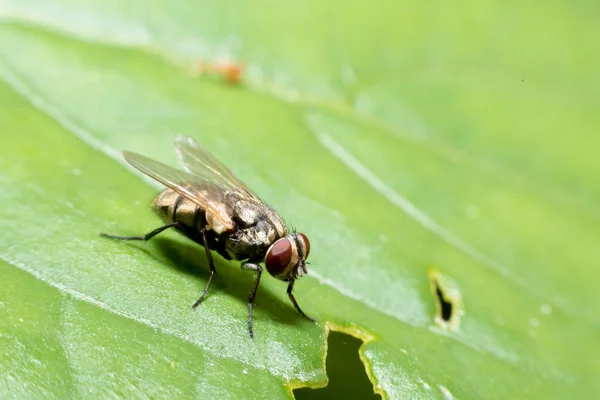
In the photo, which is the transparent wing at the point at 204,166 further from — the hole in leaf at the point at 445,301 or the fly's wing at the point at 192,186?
the hole in leaf at the point at 445,301

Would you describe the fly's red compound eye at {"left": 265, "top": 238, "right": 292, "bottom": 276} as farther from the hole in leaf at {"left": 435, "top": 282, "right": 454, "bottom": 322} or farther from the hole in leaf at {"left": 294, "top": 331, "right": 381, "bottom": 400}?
the hole in leaf at {"left": 435, "top": 282, "right": 454, "bottom": 322}

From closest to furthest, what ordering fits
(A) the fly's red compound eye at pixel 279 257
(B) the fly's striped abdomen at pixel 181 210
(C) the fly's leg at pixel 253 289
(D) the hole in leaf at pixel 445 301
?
(C) the fly's leg at pixel 253 289, (A) the fly's red compound eye at pixel 279 257, (B) the fly's striped abdomen at pixel 181 210, (D) the hole in leaf at pixel 445 301

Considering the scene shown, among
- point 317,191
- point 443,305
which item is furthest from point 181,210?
point 443,305

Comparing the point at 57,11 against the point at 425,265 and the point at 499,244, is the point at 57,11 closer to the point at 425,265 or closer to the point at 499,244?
the point at 425,265

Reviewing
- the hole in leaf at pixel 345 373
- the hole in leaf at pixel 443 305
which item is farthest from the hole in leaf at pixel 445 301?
the hole in leaf at pixel 345 373

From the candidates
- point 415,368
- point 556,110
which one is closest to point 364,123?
point 556,110

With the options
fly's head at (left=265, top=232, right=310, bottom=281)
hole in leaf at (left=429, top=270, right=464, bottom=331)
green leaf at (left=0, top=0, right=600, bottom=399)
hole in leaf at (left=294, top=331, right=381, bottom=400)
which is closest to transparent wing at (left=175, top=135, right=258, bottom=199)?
green leaf at (left=0, top=0, right=600, bottom=399)

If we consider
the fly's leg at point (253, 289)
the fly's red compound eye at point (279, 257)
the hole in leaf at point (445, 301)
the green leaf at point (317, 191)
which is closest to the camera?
the green leaf at point (317, 191)
